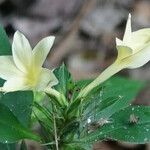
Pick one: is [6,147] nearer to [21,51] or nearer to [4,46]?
[4,46]

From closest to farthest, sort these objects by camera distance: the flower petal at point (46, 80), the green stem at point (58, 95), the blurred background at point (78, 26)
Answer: the flower petal at point (46, 80)
the green stem at point (58, 95)
the blurred background at point (78, 26)

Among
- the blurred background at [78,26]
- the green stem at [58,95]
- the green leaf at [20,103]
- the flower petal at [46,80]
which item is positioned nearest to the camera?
the flower petal at [46,80]

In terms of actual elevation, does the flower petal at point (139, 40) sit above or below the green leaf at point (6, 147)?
above

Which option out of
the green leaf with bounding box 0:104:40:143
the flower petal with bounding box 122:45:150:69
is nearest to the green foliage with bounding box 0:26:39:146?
the green leaf with bounding box 0:104:40:143

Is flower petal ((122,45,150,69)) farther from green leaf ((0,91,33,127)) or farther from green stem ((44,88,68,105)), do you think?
green leaf ((0,91,33,127))

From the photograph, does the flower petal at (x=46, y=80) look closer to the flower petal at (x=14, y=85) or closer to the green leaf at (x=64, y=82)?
the flower petal at (x=14, y=85)

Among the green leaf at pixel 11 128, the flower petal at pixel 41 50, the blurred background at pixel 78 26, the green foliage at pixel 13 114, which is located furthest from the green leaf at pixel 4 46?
the blurred background at pixel 78 26

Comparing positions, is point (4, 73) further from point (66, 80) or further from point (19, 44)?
point (66, 80)
